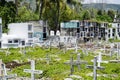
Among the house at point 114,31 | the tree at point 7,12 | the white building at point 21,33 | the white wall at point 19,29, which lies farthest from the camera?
the house at point 114,31

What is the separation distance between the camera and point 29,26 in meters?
70.9

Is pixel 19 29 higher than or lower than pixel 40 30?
higher

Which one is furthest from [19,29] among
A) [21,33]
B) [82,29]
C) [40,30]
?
[82,29]

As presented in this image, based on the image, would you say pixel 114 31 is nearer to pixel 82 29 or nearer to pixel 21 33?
pixel 82 29

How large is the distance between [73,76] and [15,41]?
40464mm

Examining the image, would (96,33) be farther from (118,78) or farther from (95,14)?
(118,78)

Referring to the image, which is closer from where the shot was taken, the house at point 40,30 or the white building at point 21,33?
the white building at point 21,33

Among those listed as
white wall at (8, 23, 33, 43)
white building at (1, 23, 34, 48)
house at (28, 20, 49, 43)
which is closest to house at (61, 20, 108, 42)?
house at (28, 20, 49, 43)

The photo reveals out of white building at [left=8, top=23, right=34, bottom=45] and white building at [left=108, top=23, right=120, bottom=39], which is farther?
white building at [left=108, top=23, right=120, bottom=39]

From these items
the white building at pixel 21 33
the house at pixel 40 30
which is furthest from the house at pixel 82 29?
the white building at pixel 21 33

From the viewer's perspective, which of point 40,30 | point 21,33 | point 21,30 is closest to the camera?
point 21,33

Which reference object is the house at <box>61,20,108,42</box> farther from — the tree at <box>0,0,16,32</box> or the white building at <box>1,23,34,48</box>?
the white building at <box>1,23,34,48</box>

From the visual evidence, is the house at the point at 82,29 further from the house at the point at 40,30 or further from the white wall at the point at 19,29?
the white wall at the point at 19,29

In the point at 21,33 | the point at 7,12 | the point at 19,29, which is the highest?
the point at 7,12
